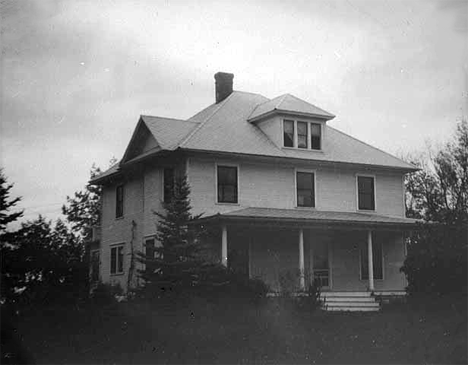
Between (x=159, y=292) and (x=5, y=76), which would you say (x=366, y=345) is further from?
(x=5, y=76)

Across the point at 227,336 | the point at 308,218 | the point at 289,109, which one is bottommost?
the point at 227,336

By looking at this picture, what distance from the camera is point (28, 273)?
16109mm

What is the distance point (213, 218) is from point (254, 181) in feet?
13.6

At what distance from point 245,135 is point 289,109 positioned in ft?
6.89

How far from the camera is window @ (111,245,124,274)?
102 feet

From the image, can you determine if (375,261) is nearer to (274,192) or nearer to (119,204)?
(274,192)

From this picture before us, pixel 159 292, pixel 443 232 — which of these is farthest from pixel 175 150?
pixel 443 232

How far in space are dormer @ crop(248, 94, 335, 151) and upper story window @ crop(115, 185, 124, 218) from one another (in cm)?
661

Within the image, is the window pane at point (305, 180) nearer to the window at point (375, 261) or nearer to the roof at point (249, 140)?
the roof at point (249, 140)

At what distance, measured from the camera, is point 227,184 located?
27.1 meters

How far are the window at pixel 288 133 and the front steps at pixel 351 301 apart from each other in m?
6.37

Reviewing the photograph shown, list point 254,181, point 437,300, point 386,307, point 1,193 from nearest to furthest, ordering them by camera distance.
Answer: point 1,193 → point 437,300 → point 386,307 → point 254,181

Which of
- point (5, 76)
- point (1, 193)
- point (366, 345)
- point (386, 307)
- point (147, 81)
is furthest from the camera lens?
point (386, 307)

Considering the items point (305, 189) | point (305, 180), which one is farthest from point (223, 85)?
point (305, 189)
